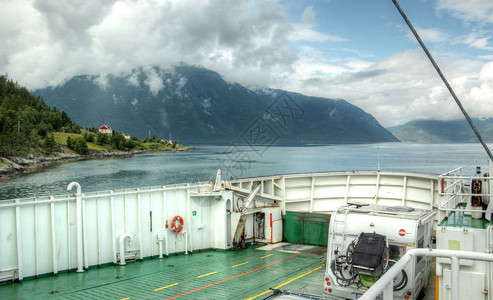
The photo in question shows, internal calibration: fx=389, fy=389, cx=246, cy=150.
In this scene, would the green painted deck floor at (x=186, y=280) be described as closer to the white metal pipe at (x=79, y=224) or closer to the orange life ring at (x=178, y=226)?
the white metal pipe at (x=79, y=224)

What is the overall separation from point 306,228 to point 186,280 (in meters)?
7.38

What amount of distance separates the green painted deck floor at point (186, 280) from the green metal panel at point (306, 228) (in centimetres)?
209

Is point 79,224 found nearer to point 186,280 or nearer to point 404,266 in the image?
point 186,280

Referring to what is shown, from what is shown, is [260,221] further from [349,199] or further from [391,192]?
[391,192]

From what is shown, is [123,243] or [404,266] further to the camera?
[123,243]

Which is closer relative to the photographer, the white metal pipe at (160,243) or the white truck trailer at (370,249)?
the white truck trailer at (370,249)

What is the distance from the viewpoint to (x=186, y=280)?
12.6 m

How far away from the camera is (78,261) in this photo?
44.8 feet

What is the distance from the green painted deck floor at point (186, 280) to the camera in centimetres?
1128

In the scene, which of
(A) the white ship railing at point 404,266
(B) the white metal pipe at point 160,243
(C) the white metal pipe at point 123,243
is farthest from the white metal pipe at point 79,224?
(A) the white ship railing at point 404,266

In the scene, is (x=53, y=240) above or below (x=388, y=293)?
below

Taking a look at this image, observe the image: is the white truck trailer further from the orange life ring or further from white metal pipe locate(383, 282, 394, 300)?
the orange life ring

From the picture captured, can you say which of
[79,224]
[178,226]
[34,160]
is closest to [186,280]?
[178,226]

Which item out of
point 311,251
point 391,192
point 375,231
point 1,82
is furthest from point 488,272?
point 1,82
